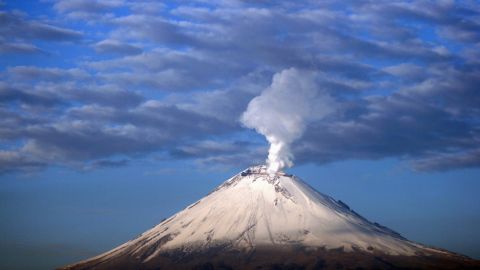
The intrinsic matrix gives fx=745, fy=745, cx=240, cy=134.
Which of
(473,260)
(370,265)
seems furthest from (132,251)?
(473,260)

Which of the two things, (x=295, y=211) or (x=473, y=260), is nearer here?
(x=473, y=260)

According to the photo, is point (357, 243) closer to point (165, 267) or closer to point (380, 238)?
point (380, 238)

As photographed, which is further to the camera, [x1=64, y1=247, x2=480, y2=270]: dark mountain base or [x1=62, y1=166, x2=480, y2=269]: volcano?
[x1=62, y1=166, x2=480, y2=269]: volcano

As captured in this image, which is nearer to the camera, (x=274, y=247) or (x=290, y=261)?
(x=290, y=261)

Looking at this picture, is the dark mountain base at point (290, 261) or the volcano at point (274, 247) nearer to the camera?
the dark mountain base at point (290, 261)

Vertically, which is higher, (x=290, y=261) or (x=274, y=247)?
(x=274, y=247)
